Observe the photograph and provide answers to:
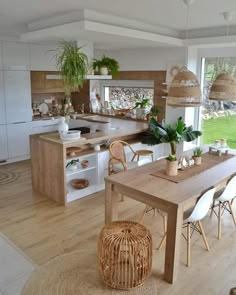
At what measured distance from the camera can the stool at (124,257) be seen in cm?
258

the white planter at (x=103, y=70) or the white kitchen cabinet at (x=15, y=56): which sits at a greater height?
the white kitchen cabinet at (x=15, y=56)

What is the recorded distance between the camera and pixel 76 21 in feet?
12.7

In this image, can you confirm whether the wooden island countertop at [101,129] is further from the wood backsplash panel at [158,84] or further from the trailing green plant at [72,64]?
the trailing green plant at [72,64]

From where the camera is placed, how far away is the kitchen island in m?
4.37

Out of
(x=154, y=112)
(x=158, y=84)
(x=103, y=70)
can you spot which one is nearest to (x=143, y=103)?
(x=158, y=84)

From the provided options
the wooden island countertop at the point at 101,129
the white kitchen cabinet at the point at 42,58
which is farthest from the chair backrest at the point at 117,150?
the white kitchen cabinet at the point at 42,58

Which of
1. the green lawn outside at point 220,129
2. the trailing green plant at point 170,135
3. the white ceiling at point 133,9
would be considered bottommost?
the green lawn outside at point 220,129

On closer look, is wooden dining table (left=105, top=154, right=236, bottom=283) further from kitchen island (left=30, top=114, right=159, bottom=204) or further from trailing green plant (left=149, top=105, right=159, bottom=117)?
trailing green plant (left=149, top=105, right=159, bottom=117)

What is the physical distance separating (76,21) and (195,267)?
316cm

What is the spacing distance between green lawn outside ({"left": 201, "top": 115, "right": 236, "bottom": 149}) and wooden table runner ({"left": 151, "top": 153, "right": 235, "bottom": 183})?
1.68 m

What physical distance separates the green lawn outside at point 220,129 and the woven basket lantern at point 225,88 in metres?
2.31

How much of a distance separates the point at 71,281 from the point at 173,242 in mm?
986

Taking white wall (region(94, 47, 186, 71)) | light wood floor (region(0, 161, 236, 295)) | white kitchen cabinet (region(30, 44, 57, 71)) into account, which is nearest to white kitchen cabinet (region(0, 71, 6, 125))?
white kitchen cabinet (region(30, 44, 57, 71))

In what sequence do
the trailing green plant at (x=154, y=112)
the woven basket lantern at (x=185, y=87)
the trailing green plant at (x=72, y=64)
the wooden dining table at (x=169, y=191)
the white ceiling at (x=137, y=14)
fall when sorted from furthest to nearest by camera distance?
the trailing green plant at (x=154, y=112)
the trailing green plant at (x=72, y=64)
the white ceiling at (x=137, y=14)
the woven basket lantern at (x=185, y=87)
the wooden dining table at (x=169, y=191)
